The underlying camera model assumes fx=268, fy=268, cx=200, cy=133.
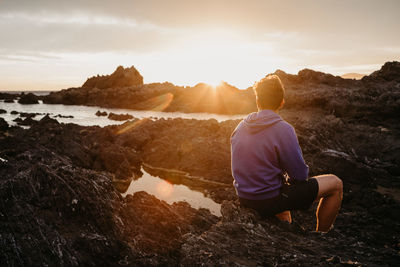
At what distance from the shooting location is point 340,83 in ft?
85.9

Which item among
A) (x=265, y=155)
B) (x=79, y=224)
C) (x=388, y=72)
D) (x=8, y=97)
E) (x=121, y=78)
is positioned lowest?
(x=79, y=224)

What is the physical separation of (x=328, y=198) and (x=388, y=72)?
25.9 meters

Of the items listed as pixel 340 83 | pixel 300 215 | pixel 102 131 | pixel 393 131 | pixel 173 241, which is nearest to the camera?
pixel 173 241

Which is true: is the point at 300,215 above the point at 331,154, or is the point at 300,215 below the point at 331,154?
below

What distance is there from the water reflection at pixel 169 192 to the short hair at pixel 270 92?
27.7 ft

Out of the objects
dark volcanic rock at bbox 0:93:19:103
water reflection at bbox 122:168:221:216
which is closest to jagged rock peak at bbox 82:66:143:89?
dark volcanic rock at bbox 0:93:19:103

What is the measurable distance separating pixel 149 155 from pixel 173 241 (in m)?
14.7

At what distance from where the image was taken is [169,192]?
14438 mm

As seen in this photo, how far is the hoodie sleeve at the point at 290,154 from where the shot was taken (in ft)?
12.9

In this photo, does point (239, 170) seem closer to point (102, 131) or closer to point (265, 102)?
point (265, 102)

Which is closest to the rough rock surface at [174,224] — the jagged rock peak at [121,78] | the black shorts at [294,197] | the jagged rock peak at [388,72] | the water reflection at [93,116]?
the black shorts at [294,197]

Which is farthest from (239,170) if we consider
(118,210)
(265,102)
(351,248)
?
(118,210)

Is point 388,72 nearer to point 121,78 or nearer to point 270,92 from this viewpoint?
point 270,92

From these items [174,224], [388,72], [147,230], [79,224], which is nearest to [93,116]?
[388,72]
